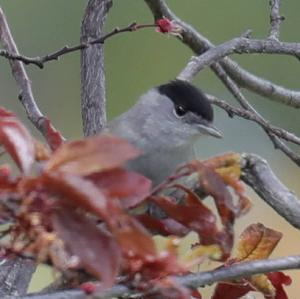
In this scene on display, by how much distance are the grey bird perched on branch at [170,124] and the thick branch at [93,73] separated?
0.39 feet

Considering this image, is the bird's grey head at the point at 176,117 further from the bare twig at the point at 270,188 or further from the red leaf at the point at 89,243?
the red leaf at the point at 89,243

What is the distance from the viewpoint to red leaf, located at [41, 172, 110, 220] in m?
1.19

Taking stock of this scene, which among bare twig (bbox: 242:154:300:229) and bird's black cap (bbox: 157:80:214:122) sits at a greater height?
bare twig (bbox: 242:154:300:229)

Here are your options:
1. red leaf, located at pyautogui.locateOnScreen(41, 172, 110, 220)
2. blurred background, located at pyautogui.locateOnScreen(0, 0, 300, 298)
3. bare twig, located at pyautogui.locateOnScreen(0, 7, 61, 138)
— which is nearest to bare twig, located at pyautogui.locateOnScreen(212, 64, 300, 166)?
bare twig, located at pyautogui.locateOnScreen(0, 7, 61, 138)

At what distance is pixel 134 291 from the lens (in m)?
1.49

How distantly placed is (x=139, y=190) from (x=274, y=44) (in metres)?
2.12

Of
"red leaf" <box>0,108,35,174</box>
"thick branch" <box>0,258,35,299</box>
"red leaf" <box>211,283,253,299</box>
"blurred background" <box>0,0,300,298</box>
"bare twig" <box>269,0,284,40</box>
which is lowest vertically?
"blurred background" <box>0,0,300,298</box>

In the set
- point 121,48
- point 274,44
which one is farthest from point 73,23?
point 274,44

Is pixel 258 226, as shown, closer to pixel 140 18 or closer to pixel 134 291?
pixel 134 291

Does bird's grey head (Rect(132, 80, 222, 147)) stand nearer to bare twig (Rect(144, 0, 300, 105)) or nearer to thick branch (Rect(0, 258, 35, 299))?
bare twig (Rect(144, 0, 300, 105))

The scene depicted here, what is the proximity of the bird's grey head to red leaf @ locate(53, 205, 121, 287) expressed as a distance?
1.71m

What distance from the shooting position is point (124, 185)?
1276 mm

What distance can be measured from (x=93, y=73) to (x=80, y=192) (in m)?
2.17

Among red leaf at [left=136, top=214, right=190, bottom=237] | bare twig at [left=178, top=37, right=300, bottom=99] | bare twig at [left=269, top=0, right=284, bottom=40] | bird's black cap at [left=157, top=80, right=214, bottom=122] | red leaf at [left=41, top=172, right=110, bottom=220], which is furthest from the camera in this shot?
bare twig at [left=269, top=0, right=284, bottom=40]
